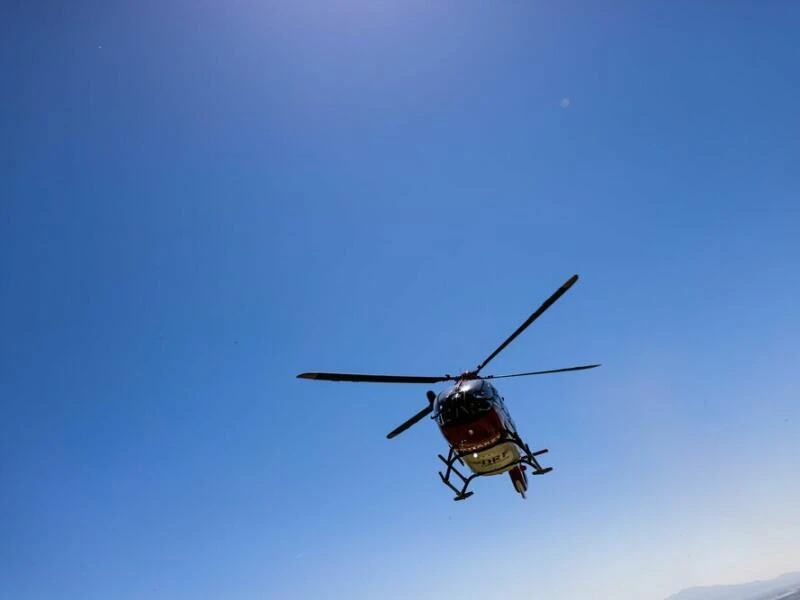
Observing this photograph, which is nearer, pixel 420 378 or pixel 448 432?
pixel 448 432

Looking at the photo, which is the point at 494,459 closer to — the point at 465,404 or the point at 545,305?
the point at 465,404

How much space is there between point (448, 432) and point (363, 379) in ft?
10.3

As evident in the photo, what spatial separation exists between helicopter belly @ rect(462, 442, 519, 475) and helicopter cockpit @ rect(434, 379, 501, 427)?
139 cm

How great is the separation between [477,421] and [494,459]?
1.97 metres


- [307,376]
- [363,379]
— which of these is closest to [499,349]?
[363,379]

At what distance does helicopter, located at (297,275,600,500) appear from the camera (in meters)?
12.7

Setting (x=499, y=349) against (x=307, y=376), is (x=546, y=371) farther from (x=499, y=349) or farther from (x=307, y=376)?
(x=307, y=376)

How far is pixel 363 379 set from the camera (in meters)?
13.3

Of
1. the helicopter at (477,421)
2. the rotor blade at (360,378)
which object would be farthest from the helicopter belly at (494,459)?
the rotor blade at (360,378)

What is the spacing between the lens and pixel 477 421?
12547mm

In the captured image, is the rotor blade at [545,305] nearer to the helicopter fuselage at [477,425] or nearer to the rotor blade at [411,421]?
the helicopter fuselage at [477,425]

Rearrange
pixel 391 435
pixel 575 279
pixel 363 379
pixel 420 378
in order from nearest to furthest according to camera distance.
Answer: pixel 575 279, pixel 363 379, pixel 420 378, pixel 391 435

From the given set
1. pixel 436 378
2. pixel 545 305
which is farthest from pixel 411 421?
pixel 545 305

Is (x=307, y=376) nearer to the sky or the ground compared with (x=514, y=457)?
nearer to the sky
